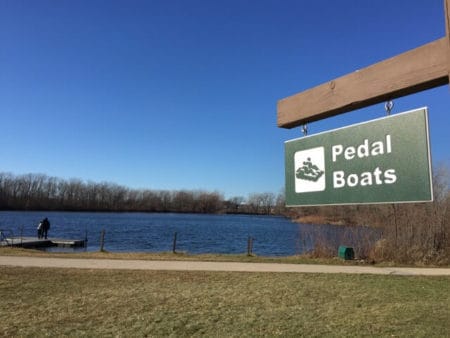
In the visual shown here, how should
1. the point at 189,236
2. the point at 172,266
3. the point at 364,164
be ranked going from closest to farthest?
the point at 364,164, the point at 172,266, the point at 189,236

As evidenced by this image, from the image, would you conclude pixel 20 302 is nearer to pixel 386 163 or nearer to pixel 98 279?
pixel 98 279

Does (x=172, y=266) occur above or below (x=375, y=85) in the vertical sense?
below

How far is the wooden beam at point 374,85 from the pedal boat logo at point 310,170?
338 mm

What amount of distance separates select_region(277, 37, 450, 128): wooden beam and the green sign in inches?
8.3

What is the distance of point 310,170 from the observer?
133 inches

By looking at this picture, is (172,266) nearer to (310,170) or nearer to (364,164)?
(310,170)

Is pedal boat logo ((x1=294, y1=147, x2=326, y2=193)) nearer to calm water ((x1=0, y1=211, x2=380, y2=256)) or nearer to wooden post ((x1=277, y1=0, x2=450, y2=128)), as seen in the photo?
wooden post ((x1=277, y1=0, x2=450, y2=128))

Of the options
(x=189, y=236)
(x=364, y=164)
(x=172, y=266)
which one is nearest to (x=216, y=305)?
(x=364, y=164)

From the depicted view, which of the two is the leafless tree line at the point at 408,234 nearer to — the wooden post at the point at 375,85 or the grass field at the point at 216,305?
the grass field at the point at 216,305

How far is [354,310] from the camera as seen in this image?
22.8 feet

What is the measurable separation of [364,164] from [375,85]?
0.56 meters

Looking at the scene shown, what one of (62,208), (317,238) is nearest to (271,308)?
(317,238)

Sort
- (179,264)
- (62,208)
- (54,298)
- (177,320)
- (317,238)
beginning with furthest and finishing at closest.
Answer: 1. (62,208)
2. (317,238)
3. (179,264)
4. (54,298)
5. (177,320)

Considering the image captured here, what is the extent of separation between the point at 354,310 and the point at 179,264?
7.49m
